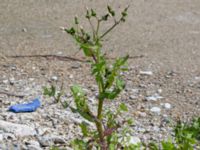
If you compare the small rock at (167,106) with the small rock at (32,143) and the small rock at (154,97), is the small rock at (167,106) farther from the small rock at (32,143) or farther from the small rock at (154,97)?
the small rock at (32,143)

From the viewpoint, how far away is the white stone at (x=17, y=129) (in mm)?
2650

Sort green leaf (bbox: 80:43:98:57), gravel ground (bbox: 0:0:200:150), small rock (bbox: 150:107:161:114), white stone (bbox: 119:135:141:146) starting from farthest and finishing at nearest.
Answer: small rock (bbox: 150:107:161:114), gravel ground (bbox: 0:0:200:150), white stone (bbox: 119:135:141:146), green leaf (bbox: 80:43:98:57)

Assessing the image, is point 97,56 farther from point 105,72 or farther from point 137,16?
point 137,16

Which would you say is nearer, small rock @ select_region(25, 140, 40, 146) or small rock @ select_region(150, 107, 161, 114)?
small rock @ select_region(25, 140, 40, 146)

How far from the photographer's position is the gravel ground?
2832 millimetres

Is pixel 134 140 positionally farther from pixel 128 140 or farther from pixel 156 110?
pixel 128 140

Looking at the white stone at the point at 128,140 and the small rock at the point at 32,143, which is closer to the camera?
the white stone at the point at 128,140

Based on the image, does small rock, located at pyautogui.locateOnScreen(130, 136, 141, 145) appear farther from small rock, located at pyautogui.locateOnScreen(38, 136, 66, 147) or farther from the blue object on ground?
the blue object on ground

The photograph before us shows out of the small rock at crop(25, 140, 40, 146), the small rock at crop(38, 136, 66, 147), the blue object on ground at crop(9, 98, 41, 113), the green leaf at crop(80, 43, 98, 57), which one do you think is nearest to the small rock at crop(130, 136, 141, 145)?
the small rock at crop(38, 136, 66, 147)

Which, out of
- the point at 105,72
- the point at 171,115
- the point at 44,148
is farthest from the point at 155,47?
the point at 105,72

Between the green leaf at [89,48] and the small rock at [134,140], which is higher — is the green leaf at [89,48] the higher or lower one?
the higher one

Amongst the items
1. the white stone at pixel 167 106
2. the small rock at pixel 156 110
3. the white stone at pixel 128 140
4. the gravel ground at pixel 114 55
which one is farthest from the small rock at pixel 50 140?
the white stone at pixel 167 106

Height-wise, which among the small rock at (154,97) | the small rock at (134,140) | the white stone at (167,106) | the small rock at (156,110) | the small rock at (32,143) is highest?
the small rock at (154,97)

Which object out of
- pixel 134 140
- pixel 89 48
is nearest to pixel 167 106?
pixel 134 140
